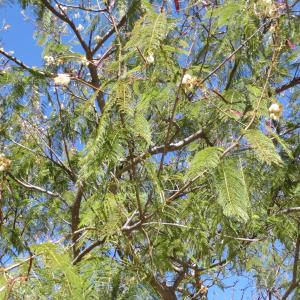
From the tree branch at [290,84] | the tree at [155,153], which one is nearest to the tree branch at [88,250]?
the tree at [155,153]

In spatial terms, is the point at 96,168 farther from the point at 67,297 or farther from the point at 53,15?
the point at 53,15

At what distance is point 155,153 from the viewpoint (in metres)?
3.09

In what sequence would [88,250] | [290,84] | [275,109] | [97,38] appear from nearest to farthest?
[275,109]
[88,250]
[290,84]
[97,38]

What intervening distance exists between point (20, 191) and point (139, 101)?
2.33 meters

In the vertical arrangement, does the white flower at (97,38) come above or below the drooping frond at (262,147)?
above

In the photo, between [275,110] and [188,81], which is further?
[188,81]

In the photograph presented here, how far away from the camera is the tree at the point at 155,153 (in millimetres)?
1845

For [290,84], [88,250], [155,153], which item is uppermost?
[290,84]

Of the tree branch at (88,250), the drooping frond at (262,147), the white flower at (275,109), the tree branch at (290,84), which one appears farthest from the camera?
the tree branch at (290,84)

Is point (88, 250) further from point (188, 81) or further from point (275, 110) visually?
point (275, 110)

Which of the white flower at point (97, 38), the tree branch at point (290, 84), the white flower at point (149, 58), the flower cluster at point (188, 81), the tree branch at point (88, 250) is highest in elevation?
the white flower at point (97, 38)

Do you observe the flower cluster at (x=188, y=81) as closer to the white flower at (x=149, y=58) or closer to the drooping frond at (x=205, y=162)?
the white flower at (x=149, y=58)

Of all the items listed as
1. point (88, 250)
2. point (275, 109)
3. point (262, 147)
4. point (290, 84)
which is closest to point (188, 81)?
point (275, 109)

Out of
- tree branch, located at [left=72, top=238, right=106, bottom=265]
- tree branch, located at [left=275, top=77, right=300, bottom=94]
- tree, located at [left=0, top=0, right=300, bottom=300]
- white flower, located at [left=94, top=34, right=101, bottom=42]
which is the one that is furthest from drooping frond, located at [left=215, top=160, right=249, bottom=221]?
white flower, located at [left=94, top=34, right=101, bottom=42]
